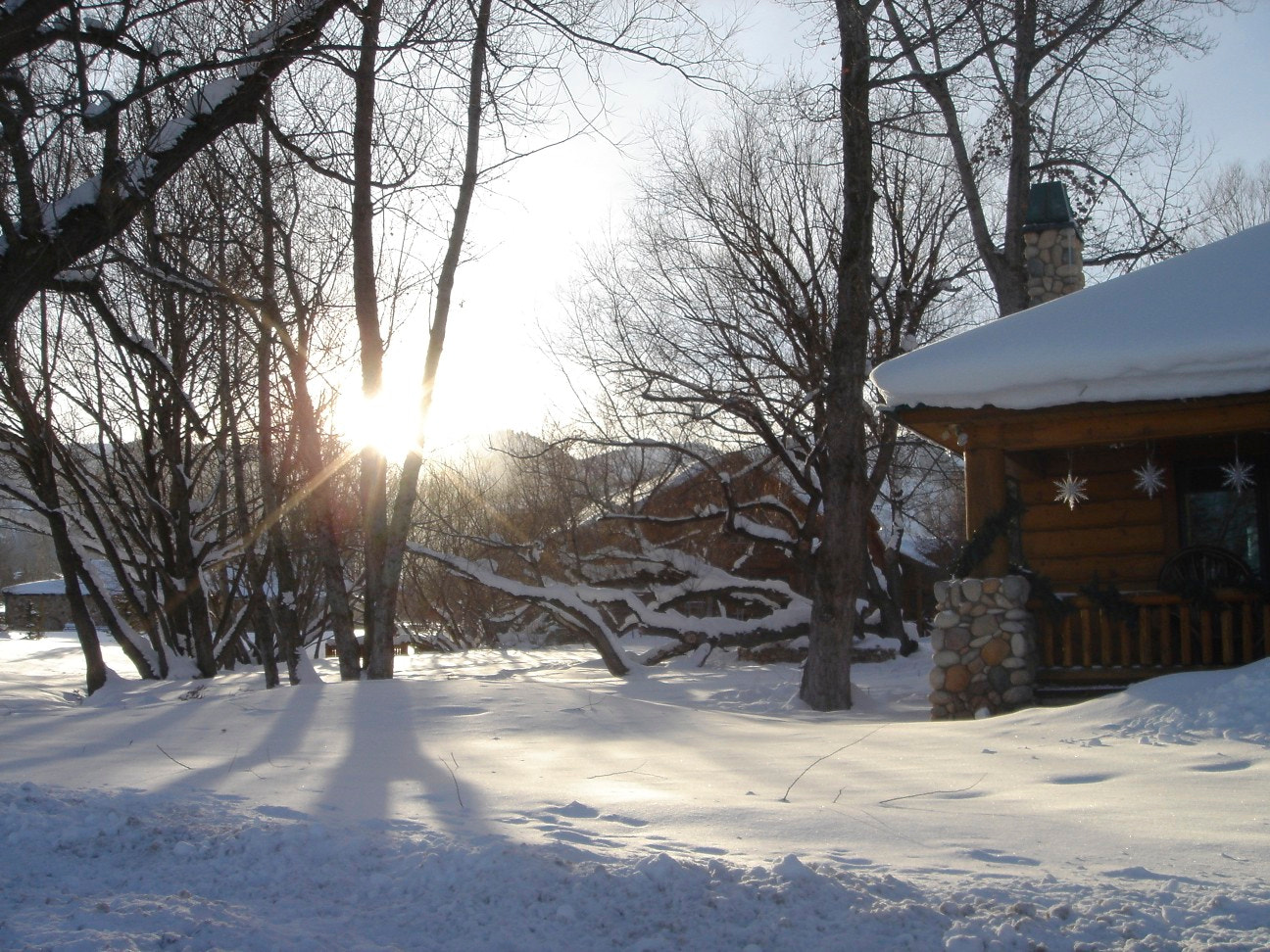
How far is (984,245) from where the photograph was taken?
16734 millimetres

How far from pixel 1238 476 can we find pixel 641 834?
8137mm

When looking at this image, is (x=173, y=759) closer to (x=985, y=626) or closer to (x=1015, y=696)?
(x=985, y=626)

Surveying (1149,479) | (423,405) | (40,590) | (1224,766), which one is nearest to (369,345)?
(423,405)

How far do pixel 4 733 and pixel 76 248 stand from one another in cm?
300

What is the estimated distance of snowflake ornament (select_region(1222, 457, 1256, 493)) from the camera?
31.2 feet

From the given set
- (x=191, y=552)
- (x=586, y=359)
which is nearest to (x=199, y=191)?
(x=191, y=552)

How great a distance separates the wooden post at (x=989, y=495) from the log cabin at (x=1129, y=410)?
0.04ft

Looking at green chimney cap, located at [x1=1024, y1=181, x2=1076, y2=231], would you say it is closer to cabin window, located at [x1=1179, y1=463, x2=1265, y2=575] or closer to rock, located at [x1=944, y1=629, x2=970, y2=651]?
cabin window, located at [x1=1179, y1=463, x2=1265, y2=575]

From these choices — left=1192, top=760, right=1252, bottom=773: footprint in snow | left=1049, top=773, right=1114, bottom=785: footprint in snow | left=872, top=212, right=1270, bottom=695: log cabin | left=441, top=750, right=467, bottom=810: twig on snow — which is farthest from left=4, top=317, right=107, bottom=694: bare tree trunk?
left=1192, top=760, right=1252, bottom=773: footprint in snow

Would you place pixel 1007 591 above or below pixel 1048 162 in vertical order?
below

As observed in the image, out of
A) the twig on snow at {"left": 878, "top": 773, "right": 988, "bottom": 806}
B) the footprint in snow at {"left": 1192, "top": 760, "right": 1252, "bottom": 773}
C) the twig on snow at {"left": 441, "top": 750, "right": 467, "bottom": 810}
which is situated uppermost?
the twig on snow at {"left": 441, "top": 750, "right": 467, "bottom": 810}

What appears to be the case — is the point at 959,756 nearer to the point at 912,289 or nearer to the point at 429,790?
the point at 429,790

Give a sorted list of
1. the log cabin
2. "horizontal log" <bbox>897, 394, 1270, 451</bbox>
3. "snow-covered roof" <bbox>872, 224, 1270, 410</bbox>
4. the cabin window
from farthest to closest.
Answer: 1. the cabin window
2. "horizontal log" <bbox>897, 394, 1270, 451</bbox>
3. the log cabin
4. "snow-covered roof" <bbox>872, 224, 1270, 410</bbox>

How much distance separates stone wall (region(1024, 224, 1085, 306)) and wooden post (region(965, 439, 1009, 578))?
5.41 meters
